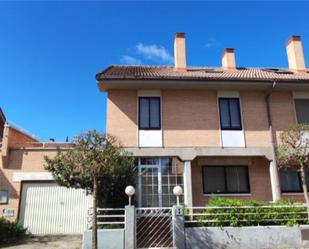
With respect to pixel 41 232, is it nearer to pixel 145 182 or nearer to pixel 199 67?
pixel 145 182

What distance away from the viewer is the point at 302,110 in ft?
49.8

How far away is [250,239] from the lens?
10.6 meters

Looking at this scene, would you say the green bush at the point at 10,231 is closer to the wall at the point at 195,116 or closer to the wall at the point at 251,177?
the wall at the point at 195,116

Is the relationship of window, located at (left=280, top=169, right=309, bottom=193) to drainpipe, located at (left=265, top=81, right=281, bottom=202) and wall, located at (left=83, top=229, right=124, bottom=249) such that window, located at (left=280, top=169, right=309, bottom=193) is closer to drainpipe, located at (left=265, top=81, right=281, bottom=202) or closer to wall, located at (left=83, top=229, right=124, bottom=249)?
drainpipe, located at (left=265, top=81, right=281, bottom=202)

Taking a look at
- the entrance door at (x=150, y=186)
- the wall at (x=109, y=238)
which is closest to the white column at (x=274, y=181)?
the entrance door at (x=150, y=186)

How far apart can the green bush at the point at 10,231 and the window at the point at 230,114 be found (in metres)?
10.6

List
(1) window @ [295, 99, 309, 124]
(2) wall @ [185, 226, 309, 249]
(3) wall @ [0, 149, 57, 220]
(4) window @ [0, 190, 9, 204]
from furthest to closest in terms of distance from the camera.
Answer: (1) window @ [295, 99, 309, 124] → (3) wall @ [0, 149, 57, 220] → (4) window @ [0, 190, 9, 204] → (2) wall @ [185, 226, 309, 249]

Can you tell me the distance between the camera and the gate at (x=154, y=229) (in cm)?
1069

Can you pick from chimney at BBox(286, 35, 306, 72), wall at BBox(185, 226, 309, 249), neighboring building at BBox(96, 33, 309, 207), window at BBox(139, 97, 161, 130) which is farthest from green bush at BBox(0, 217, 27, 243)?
chimney at BBox(286, 35, 306, 72)

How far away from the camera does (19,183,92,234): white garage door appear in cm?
1480

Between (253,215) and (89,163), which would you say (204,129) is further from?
(89,163)

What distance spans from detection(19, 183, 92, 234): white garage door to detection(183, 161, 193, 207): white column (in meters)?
5.14

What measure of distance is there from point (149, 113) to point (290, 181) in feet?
25.2

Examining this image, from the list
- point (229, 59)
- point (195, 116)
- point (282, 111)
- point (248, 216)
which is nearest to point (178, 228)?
point (248, 216)
